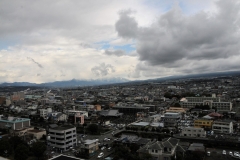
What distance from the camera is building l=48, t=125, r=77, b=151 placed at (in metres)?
13.4

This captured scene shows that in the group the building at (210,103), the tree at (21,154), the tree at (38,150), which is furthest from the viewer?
the building at (210,103)

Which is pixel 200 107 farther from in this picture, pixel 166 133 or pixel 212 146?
pixel 212 146

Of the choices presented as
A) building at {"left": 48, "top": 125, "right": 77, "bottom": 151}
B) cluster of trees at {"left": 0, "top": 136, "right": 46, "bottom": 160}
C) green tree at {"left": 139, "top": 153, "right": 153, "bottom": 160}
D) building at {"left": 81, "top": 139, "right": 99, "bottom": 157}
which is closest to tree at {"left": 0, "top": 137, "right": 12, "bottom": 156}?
cluster of trees at {"left": 0, "top": 136, "right": 46, "bottom": 160}

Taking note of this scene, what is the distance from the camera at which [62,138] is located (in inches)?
528

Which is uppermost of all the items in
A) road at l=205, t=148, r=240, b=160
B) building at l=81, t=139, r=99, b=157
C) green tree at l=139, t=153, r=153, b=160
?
green tree at l=139, t=153, r=153, b=160

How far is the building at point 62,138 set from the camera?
1340 centimetres

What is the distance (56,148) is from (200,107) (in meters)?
20.5

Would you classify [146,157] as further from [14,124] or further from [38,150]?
[14,124]

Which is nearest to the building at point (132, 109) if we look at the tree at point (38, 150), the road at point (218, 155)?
the road at point (218, 155)

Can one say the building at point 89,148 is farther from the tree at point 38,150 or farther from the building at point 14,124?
the building at point 14,124

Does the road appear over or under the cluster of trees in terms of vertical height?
under

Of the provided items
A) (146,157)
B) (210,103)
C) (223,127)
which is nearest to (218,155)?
(146,157)

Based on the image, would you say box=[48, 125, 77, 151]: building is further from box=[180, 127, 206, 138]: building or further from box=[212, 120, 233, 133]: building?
box=[212, 120, 233, 133]: building

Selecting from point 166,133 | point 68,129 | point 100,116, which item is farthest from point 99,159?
point 100,116
